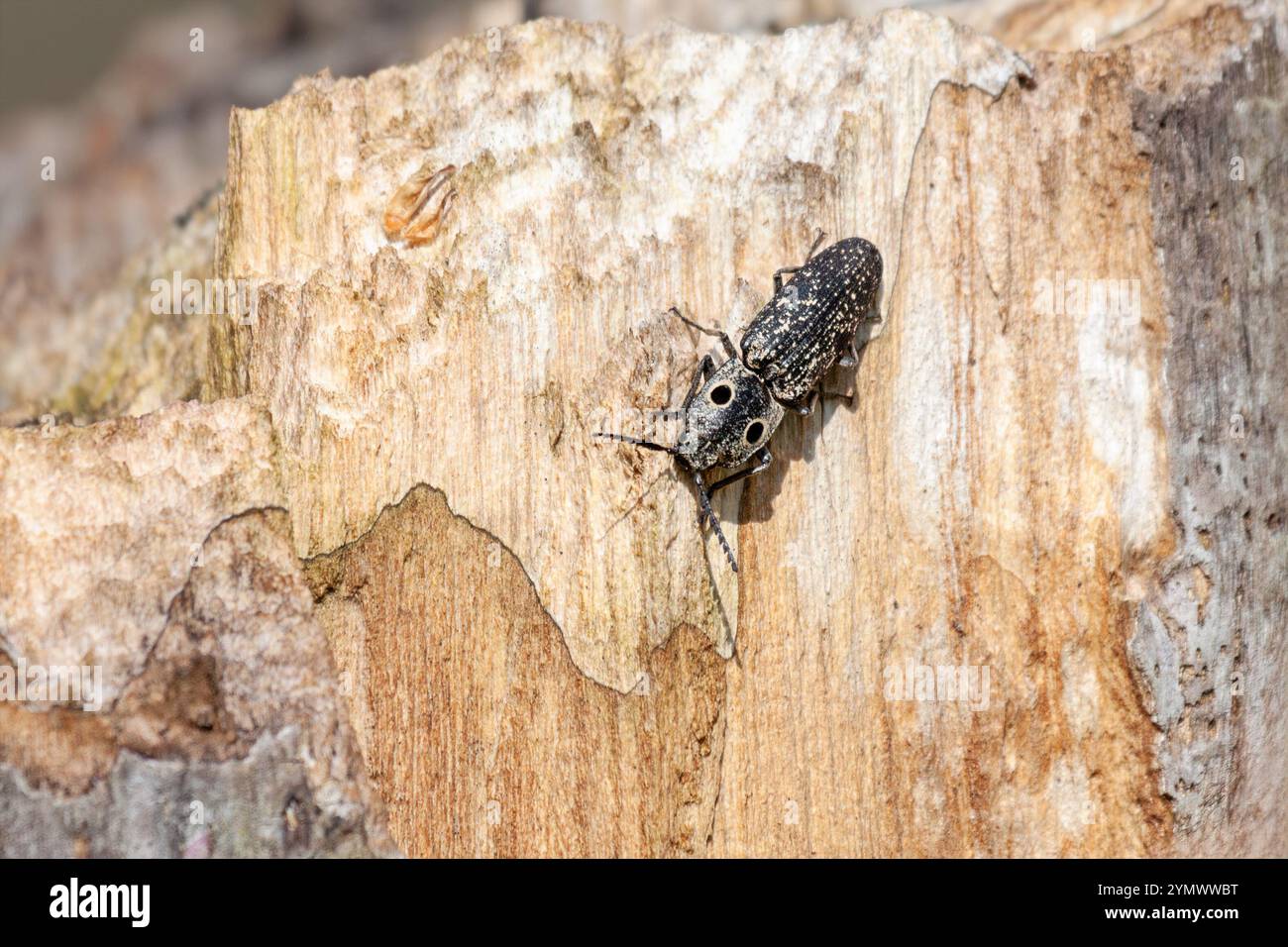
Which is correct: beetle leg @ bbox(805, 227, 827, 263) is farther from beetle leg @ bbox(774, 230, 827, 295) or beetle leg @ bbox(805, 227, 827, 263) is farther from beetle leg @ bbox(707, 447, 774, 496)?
beetle leg @ bbox(707, 447, 774, 496)

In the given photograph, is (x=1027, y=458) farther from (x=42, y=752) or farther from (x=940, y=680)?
(x=42, y=752)

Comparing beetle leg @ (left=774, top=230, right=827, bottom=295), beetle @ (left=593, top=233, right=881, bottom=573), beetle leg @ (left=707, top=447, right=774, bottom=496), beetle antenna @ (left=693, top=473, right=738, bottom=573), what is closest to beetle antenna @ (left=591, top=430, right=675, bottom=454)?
beetle @ (left=593, top=233, right=881, bottom=573)

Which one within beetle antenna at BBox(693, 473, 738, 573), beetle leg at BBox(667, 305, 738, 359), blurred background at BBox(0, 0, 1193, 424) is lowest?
beetle antenna at BBox(693, 473, 738, 573)

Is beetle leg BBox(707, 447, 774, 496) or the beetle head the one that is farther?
beetle leg BBox(707, 447, 774, 496)

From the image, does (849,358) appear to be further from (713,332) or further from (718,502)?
(718,502)

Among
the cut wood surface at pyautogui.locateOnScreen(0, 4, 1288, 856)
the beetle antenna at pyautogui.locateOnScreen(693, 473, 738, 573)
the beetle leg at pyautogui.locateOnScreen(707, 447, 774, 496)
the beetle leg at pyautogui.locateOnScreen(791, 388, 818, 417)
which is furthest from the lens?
the beetle leg at pyautogui.locateOnScreen(791, 388, 818, 417)

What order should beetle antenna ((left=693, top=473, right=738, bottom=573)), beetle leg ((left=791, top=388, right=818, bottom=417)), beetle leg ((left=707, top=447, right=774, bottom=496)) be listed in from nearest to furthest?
beetle antenna ((left=693, top=473, right=738, bottom=573)), beetle leg ((left=707, top=447, right=774, bottom=496)), beetle leg ((left=791, top=388, right=818, bottom=417))
